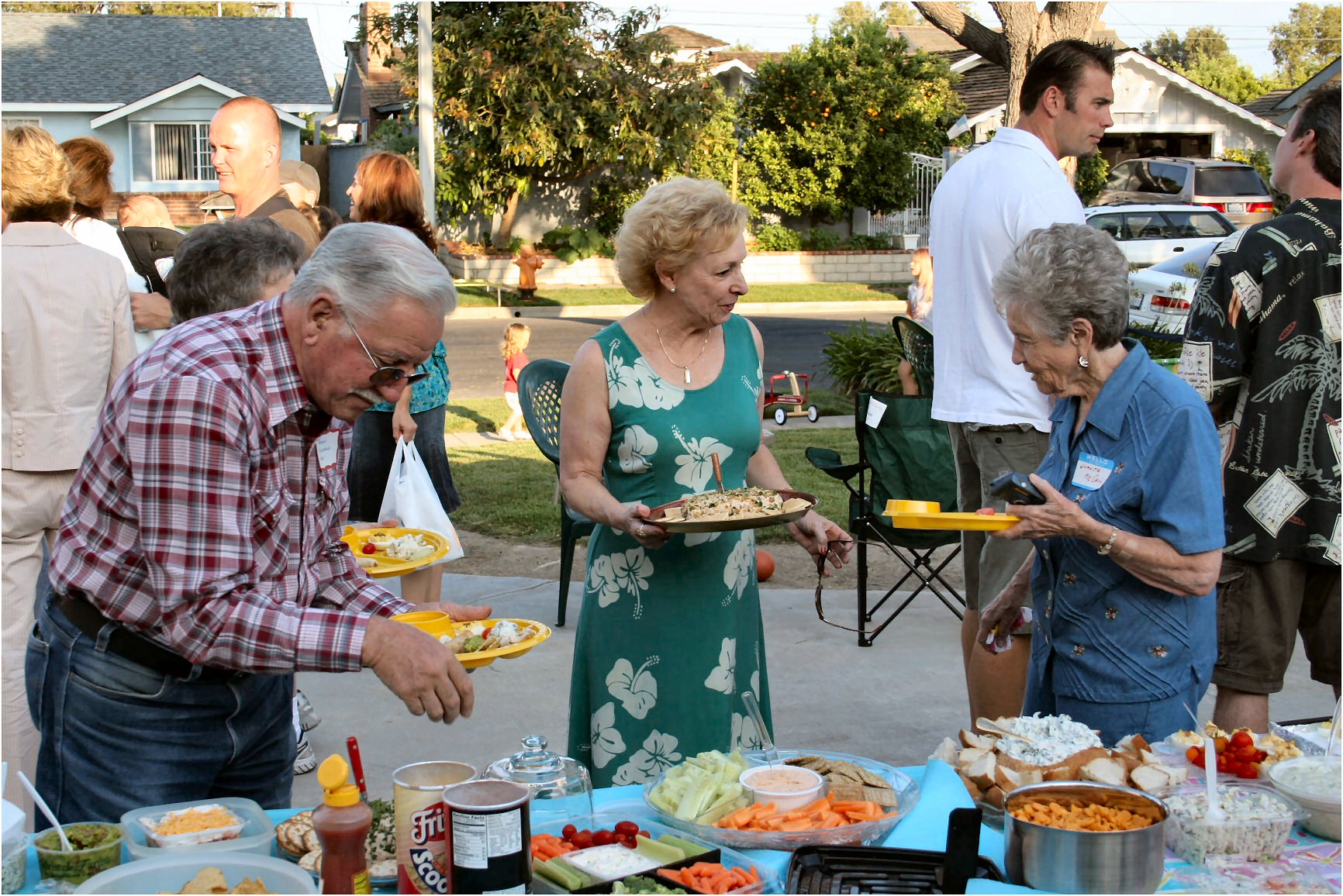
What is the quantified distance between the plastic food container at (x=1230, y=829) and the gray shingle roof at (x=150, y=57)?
114ft

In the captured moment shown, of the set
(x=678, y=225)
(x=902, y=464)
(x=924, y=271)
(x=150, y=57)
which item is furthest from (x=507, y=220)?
(x=678, y=225)

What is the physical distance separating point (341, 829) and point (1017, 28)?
9.65 meters

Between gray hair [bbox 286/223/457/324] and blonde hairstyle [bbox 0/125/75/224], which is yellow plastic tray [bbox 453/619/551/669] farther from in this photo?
blonde hairstyle [bbox 0/125/75/224]

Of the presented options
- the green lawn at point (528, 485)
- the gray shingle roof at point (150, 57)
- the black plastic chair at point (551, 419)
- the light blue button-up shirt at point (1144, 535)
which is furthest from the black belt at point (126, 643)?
the gray shingle roof at point (150, 57)

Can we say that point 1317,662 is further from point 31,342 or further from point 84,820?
point 31,342

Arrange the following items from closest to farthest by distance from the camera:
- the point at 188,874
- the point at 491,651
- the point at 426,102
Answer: the point at 188,874 → the point at 491,651 → the point at 426,102

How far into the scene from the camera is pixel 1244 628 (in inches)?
142

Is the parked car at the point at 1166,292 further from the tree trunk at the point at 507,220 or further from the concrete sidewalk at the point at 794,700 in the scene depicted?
the tree trunk at the point at 507,220

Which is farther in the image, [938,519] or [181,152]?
[181,152]

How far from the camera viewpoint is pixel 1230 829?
2.21 m

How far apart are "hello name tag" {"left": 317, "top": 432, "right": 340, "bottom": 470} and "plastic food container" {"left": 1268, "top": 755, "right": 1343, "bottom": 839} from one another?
1.96 metres

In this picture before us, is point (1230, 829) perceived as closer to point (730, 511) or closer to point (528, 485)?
point (730, 511)

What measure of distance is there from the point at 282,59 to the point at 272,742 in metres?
36.7

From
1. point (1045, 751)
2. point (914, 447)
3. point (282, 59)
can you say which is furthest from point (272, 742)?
point (282, 59)
